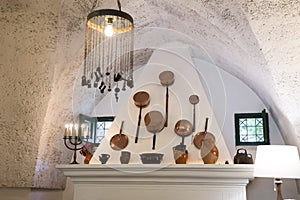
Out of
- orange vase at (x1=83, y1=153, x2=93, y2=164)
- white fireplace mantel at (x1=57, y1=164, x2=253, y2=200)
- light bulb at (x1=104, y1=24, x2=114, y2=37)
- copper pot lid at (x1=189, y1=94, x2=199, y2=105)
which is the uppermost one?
light bulb at (x1=104, y1=24, x2=114, y2=37)

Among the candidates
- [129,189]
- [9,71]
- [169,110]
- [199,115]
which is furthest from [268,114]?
[9,71]

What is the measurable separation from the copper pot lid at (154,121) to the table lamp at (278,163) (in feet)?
4.10

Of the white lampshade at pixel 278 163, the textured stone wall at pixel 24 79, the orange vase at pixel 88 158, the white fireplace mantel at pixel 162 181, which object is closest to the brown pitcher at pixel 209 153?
the white fireplace mantel at pixel 162 181

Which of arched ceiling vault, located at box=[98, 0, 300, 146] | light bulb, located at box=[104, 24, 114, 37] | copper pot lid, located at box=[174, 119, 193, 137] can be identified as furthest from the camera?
copper pot lid, located at box=[174, 119, 193, 137]

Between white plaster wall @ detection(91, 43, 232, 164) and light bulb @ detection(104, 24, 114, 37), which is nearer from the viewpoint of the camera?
light bulb @ detection(104, 24, 114, 37)

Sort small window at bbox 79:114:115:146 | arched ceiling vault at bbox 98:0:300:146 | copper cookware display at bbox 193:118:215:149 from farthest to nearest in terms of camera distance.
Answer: small window at bbox 79:114:115:146 → copper cookware display at bbox 193:118:215:149 → arched ceiling vault at bbox 98:0:300:146

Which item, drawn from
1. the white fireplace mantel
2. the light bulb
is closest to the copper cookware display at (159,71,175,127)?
the white fireplace mantel

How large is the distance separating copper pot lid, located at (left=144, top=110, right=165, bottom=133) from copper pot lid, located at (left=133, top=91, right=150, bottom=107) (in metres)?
0.13

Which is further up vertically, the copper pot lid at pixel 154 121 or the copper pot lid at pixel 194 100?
the copper pot lid at pixel 194 100

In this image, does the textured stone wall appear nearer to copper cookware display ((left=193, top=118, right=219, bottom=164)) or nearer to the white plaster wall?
the white plaster wall

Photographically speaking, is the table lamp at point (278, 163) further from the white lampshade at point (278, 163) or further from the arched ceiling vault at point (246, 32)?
the arched ceiling vault at point (246, 32)

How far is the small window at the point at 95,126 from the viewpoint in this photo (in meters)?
4.98

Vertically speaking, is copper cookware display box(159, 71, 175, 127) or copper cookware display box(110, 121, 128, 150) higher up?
copper cookware display box(159, 71, 175, 127)

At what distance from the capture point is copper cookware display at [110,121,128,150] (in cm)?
418
